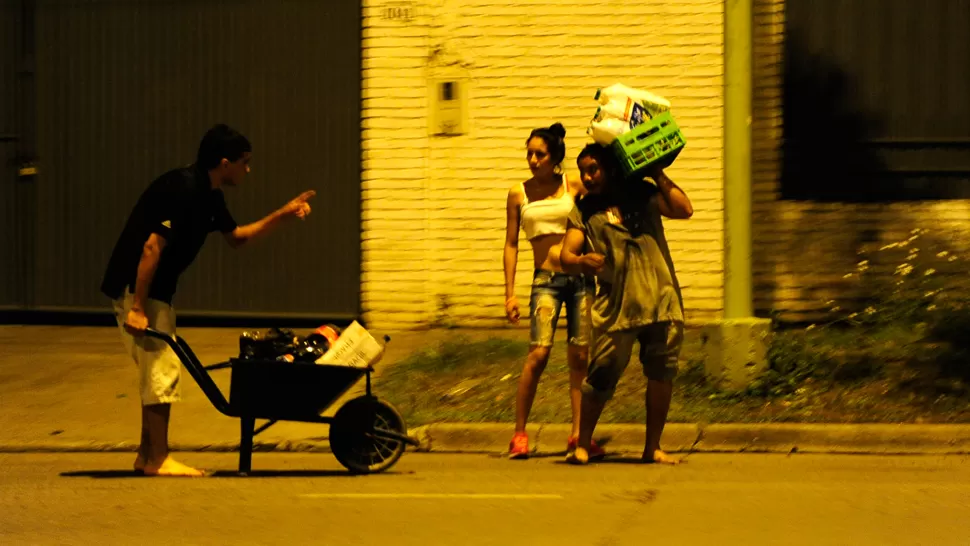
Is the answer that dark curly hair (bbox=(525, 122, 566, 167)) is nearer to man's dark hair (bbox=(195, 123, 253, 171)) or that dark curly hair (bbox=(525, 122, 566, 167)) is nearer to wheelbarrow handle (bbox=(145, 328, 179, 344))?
man's dark hair (bbox=(195, 123, 253, 171))

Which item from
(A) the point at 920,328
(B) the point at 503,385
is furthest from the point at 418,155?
(A) the point at 920,328

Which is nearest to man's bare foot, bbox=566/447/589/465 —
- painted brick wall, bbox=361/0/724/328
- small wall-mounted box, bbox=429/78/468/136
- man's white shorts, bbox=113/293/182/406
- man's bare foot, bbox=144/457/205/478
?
man's bare foot, bbox=144/457/205/478

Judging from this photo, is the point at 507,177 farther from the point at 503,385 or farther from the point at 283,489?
the point at 283,489

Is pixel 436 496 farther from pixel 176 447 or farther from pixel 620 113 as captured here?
pixel 176 447

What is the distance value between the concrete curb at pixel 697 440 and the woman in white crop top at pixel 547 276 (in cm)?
47

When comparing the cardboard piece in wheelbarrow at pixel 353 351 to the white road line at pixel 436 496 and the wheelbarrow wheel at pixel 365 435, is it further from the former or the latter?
the white road line at pixel 436 496

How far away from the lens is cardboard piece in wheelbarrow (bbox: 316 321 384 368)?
771 cm

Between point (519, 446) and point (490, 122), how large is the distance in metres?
4.67

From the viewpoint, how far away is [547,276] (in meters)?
8.40

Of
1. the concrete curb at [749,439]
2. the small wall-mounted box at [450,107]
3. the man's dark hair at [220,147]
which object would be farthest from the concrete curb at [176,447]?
the small wall-mounted box at [450,107]

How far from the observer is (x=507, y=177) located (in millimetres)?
12711

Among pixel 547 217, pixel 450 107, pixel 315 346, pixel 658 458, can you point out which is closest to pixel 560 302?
pixel 547 217

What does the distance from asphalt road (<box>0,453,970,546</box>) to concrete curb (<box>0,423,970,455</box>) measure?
0.69ft

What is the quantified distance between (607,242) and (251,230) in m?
1.88
